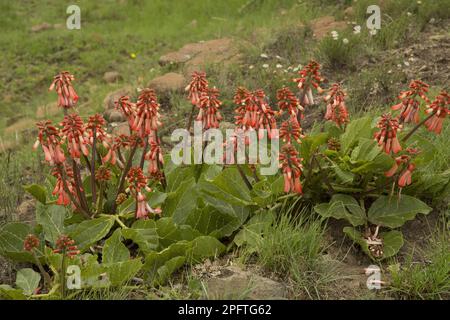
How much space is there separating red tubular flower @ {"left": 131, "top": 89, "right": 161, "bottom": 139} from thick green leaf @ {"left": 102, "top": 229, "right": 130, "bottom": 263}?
62 centimetres

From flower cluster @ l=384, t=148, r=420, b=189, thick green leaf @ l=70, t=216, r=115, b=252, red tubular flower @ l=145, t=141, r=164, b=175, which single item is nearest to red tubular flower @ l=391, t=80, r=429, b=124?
flower cluster @ l=384, t=148, r=420, b=189

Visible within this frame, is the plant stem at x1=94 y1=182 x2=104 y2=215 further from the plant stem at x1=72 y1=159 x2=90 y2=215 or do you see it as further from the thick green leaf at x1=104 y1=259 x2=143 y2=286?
the thick green leaf at x1=104 y1=259 x2=143 y2=286

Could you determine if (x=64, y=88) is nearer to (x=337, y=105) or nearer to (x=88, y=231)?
(x=88, y=231)

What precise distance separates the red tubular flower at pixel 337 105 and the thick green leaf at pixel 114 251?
1.57 meters

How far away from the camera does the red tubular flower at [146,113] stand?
346cm

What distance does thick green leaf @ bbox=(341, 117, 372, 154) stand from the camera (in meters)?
3.85

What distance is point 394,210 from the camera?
11.9 ft

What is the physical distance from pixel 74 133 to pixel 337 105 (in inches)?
66.0

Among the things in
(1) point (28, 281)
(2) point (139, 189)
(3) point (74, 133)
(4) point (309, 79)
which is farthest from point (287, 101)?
(1) point (28, 281)
